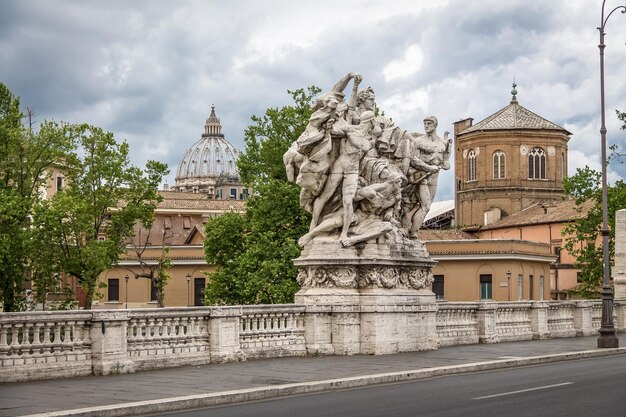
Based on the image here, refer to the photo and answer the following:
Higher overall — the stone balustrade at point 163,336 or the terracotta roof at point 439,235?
the terracotta roof at point 439,235

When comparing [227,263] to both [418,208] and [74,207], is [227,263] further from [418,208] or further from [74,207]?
[418,208]

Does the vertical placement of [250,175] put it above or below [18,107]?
below

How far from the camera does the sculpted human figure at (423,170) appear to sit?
83.8ft

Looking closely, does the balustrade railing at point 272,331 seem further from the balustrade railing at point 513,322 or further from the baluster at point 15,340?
the balustrade railing at point 513,322

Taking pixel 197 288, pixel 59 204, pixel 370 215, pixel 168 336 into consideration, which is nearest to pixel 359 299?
pixel 370 215

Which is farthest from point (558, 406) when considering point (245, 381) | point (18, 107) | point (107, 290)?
point (107, 290)

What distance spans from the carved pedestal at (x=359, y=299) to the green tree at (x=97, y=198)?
124 feet

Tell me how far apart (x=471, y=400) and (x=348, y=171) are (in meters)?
8.72

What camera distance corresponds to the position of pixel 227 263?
5606 centimetres

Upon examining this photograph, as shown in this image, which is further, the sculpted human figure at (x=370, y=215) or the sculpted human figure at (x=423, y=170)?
the sculpted human figure at (x=423, y=170)

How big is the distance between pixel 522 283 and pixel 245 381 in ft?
247

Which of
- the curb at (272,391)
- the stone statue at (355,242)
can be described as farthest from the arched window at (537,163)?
the curb at (272,391)

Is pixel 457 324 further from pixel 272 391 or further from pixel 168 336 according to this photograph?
pixel 272 391

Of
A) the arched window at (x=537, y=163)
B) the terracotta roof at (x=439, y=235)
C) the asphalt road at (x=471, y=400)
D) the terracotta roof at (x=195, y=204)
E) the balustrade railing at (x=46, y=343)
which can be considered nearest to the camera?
the asphalt road at (x=471, y=400)
